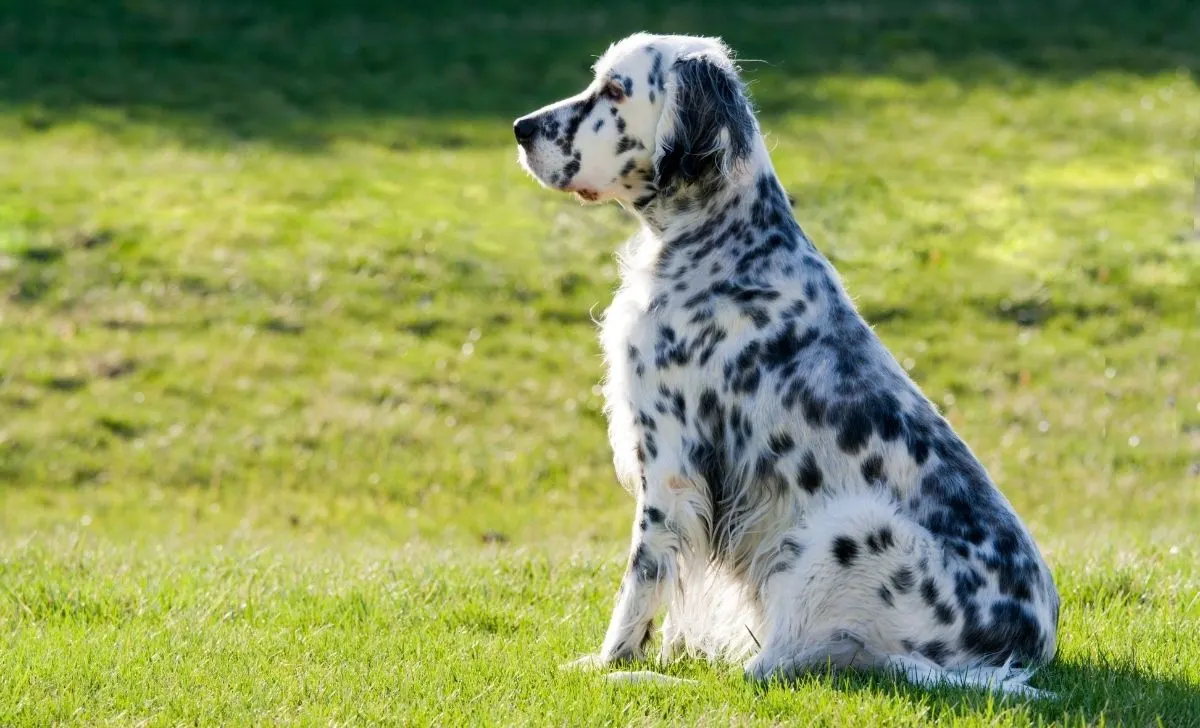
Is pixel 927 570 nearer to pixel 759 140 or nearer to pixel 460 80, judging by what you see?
pixel 759 140

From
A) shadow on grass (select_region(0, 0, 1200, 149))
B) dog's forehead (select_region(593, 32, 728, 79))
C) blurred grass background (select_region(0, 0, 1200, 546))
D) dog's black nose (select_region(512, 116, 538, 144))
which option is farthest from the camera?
shadow on grass (select_region(0, 0, 1200, 149))

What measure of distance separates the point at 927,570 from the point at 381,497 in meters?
7.06

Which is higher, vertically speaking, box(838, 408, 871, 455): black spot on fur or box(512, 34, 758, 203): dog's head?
box(512, 34, 758, 203): dog's head

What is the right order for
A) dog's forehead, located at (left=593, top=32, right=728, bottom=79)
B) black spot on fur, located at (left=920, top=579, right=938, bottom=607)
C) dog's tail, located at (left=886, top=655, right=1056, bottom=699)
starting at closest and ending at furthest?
dog's tail, located at (left=886, top=655, right=1056, bottom=699) → black spot on fur, located at (left=920, top=579, right=938, bottom=607) → dog's forehead, located at (left=593, top=32, right=728, bottom=79)

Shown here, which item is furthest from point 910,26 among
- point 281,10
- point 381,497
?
point 381,497

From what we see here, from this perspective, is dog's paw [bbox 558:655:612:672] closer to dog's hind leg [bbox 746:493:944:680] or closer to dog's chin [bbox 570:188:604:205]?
dog's hind leg [bbox 746:493:944:680]

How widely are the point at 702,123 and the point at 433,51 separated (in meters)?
18.2

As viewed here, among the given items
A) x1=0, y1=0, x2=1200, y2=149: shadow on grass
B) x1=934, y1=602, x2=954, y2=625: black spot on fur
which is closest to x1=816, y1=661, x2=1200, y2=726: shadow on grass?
x1=934, y1=602, x2=954, y2=625: black spot on fur

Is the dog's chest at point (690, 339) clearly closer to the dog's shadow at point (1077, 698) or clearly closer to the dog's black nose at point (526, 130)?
the dog's black nose at point (526, 130)

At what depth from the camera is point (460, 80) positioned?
22281mm

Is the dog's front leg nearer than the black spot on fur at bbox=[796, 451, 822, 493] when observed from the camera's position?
No

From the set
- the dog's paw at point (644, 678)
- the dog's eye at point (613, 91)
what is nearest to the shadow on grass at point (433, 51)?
the dog's eye at point (613, 91)

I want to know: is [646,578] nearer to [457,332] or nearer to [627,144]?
[627,144]

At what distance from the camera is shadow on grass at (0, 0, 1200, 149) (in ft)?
68.5
